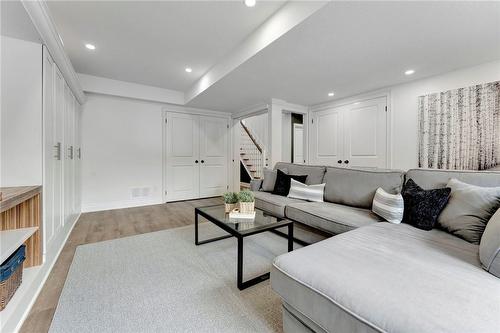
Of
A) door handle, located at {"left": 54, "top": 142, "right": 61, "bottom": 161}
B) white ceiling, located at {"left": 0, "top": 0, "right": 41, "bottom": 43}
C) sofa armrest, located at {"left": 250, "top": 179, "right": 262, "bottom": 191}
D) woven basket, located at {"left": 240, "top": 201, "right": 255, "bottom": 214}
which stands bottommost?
woven basket, located at {"left": 240, "top": 201, "right": 255, "bottom": 214}

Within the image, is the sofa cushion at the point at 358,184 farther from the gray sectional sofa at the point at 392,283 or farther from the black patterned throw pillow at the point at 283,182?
the gray sectional sofa at the point at 392,283

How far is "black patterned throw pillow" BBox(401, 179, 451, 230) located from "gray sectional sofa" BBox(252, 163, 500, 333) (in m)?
0.09

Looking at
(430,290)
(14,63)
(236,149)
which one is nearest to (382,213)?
(430,290)

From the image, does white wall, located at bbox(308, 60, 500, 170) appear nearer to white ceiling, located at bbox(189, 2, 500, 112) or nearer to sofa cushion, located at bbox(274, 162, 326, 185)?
white ceiling, located at bbox(189, 2, 500, 112)

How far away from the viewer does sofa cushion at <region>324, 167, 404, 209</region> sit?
2.21 meters

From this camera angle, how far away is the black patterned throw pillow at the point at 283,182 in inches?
120

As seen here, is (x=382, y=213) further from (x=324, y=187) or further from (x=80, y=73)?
(x=80, y=73)

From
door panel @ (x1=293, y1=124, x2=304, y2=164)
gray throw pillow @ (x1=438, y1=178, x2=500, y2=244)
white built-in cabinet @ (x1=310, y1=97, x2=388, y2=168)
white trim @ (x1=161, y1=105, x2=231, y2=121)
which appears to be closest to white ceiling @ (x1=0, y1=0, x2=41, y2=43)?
white trim @ (x1=161, y1=105, x2=231, y2=121)

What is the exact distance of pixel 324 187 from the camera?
8.98 ft

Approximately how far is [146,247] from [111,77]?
10.2 feet

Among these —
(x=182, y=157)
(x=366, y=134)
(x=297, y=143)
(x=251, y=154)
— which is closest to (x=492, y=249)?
(x=366, y=134)

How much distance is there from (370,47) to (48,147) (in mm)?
3275

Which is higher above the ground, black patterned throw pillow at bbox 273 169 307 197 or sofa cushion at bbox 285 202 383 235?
black patterned throw pillow at bbox 273 169 307 197

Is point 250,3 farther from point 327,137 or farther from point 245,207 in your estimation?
point 327,137
